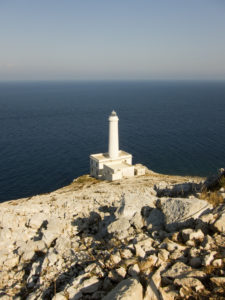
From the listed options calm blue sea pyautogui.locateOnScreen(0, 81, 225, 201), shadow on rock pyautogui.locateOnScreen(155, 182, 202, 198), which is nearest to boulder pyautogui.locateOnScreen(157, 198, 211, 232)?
shadow on rock pyautogui.locateOnScreen(155, 182, 202, 198)

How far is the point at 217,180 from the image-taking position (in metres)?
15.8

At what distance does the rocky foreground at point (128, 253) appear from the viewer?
702 cm

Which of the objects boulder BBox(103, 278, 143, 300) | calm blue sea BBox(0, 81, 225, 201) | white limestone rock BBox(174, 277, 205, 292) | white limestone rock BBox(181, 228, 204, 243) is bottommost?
calm blue sea BBox(0, 81, 225, 201)

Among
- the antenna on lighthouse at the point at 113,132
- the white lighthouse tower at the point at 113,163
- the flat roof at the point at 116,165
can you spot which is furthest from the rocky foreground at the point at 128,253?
the antenna on lighthouse at the point at 113,132

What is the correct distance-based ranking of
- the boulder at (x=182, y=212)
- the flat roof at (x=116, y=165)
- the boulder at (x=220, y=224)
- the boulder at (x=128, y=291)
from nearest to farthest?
the boulder at (x=128, y=291)
the boulder at (x=220, y=224)
the boulder at (x=182, y=212)
the flat roof at (x=116, y=165)

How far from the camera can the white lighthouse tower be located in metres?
38.3

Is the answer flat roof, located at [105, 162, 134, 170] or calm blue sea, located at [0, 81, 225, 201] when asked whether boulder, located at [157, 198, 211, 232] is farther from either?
calm blue sea, located at [0, 81, 225, 201]

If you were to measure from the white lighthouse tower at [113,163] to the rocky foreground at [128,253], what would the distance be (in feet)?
70.6

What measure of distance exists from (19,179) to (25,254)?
43682 millimetres

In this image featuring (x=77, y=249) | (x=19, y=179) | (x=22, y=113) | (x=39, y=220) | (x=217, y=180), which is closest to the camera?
(x=77, y=249)

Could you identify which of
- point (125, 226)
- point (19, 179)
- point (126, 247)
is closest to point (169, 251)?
point (126, 247)

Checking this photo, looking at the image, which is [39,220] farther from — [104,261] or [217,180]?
[217,180]

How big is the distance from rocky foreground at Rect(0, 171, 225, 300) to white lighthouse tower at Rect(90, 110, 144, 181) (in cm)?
2152

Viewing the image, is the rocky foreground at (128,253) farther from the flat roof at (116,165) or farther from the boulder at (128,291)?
the flat roof at (116,165)
